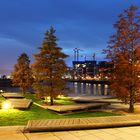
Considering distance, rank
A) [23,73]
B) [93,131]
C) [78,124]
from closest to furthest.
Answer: [93,131], [78,124], [23,73]

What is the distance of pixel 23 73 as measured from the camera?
33188 mm

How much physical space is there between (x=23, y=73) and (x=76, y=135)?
25505mm

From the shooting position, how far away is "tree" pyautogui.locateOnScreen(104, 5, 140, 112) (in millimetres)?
15184

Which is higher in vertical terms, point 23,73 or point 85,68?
point 85,68

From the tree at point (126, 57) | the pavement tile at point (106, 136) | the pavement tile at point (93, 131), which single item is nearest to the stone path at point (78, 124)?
the pavement tile at point (93, 131)

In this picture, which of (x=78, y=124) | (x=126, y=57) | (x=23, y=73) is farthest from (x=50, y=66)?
(x=23, y=73)

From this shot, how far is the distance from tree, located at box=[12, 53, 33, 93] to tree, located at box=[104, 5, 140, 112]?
18061 millimetres

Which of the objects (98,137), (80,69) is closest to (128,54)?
(98,137)

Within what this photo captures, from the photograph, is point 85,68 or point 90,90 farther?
point 85,68

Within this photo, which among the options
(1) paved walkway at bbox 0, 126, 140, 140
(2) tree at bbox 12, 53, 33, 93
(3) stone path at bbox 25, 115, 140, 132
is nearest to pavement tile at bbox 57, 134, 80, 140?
(1) paved walkway at bbox 0, 126, 140, 140

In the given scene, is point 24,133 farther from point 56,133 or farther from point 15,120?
point 15,120

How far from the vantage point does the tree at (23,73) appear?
3266cm

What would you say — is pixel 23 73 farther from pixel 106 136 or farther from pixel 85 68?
pixel 85 68

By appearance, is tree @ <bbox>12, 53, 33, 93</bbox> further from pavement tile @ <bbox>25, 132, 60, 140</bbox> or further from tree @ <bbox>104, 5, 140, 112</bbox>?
pavement tile @ <bbox>25, 132, 60, 140</bbox>
